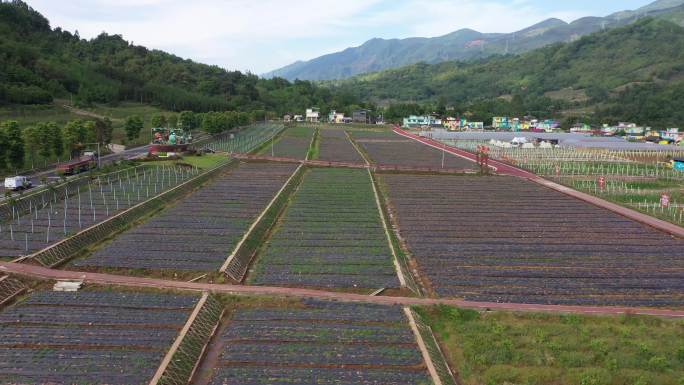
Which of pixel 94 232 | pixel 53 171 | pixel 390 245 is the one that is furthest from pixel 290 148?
pixel 390 245

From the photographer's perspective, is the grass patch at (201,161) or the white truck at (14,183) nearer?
the white truck at (14,183)

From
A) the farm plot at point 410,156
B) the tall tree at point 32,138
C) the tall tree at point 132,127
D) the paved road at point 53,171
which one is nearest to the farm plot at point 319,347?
the paved road at point 53,171

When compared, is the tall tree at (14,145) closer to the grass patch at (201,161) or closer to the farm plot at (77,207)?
the farm plot at (77,207)

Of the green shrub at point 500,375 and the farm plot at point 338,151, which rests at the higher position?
the farm plot at point 338,151

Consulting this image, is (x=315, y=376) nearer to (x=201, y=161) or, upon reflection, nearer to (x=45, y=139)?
(x=45, y=139)

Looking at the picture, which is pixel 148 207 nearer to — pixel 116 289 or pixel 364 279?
pixel 116 289

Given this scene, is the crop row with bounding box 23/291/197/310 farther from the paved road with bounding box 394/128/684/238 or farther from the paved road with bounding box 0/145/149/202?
the paved road with bounding box 394/128/684/238
